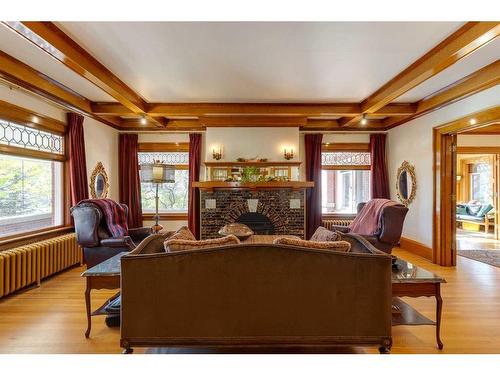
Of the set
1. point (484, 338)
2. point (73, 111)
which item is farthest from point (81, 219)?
point (484, 338)

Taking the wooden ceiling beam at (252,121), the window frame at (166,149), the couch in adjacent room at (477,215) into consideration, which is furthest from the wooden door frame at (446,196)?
the window frame at (166,149)

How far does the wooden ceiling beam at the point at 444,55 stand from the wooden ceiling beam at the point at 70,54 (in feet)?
12.0

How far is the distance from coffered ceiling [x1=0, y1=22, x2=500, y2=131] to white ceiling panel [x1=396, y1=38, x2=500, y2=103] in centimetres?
1

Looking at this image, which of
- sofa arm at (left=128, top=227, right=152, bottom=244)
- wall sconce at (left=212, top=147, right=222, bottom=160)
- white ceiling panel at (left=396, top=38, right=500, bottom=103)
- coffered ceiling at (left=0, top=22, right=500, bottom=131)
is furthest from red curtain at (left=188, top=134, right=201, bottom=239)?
white ceiling panel at (left=396, top=38, right=500, bottom=103)

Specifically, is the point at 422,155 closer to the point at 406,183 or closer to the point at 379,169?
the point at 406,183

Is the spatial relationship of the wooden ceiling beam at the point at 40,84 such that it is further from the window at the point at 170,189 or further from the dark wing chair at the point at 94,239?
the window at the point at 170,189

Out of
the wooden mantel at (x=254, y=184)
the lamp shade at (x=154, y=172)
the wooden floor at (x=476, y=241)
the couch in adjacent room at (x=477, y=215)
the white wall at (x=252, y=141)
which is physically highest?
the white wall at (x=252, y=141)

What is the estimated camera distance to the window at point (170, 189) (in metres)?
6.69

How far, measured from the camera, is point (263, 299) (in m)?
1.90

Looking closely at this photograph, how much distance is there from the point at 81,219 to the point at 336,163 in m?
5.17
